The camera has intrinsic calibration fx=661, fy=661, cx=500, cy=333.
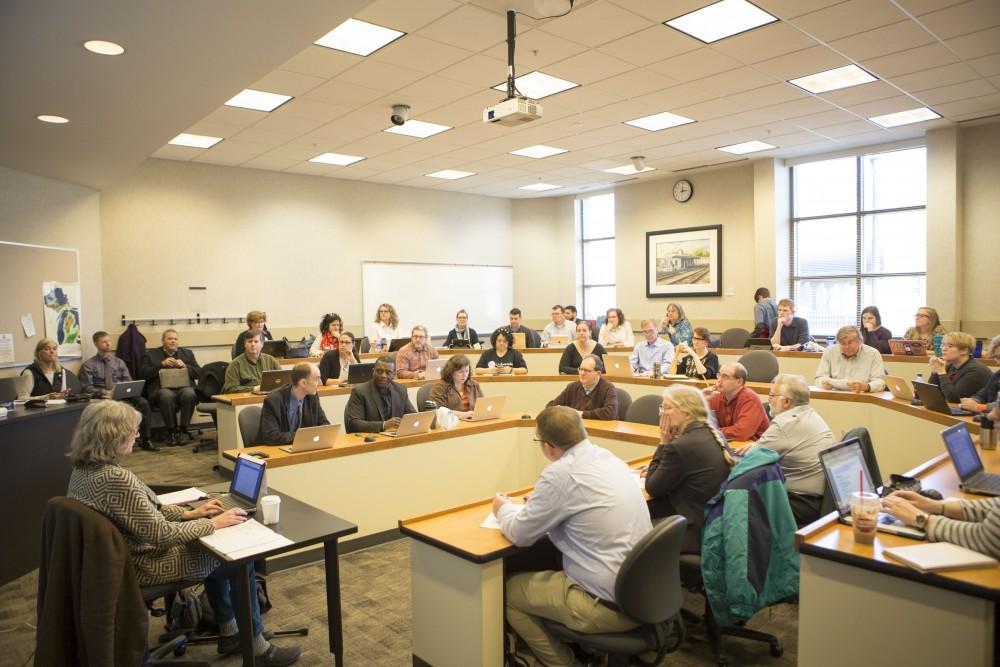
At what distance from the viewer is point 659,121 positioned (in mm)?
7500

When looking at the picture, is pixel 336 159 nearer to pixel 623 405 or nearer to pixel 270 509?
pixel 623 405

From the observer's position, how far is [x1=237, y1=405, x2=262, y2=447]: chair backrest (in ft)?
13.9

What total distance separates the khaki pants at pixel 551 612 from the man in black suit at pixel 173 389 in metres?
6.30

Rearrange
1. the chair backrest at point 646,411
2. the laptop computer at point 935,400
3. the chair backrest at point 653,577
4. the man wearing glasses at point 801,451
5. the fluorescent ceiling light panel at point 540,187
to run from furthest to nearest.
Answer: the fluorescent ceiling light panel at point 540,187, the chair backrest at point 646,411, the laptop computer at point 935,400, the man wearing glasses at point 801,451, the chair backrest at point 653,577

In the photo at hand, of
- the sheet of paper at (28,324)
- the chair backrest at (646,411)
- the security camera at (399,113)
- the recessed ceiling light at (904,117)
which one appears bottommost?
the chair backrest at (646,411)

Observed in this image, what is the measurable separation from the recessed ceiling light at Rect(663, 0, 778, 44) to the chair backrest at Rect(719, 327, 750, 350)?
16.0 feet

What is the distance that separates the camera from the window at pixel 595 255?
12.4 metres

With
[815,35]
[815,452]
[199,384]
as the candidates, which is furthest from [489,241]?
[815,452]

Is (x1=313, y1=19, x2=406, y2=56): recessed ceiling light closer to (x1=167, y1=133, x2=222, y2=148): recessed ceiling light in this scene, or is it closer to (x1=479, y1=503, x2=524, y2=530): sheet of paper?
(x1=167, y1=133, x2=222, y2=148): recessed ceiling light

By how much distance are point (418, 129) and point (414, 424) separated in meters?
4.31

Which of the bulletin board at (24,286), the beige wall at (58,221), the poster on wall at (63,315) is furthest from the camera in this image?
the poster on wall at (63,315)

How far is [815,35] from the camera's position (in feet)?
16.5

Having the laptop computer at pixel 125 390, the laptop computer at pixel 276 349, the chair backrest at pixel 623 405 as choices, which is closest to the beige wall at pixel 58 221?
the laptop computer at pixel 125 390

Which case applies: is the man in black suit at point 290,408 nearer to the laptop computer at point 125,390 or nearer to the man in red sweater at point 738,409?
the man in red sweater at point 738,409
